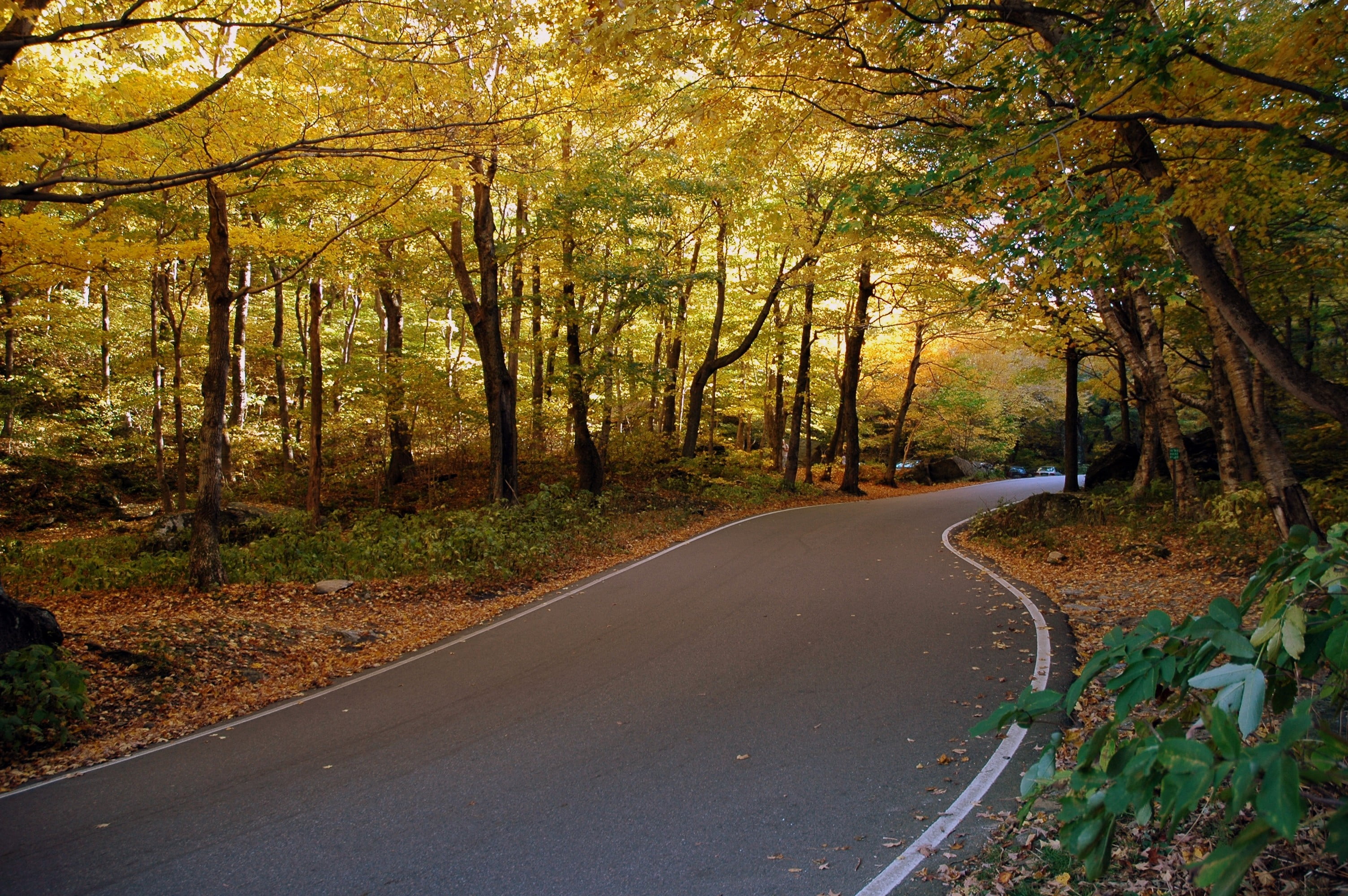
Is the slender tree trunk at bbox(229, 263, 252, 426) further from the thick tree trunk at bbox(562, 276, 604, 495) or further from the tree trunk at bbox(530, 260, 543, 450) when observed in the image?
the thick tree trunk at bbox(562, 276, 604, 495)

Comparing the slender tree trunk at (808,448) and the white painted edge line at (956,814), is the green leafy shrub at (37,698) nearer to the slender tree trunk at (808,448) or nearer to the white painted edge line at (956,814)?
the white painted edge line at (956,814)

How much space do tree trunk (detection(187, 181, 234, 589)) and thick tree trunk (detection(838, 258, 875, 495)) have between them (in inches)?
691

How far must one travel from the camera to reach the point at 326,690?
7.76 metres

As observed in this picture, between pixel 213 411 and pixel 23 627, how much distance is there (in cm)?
498

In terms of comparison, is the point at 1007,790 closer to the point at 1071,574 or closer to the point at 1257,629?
the point at 1257,629

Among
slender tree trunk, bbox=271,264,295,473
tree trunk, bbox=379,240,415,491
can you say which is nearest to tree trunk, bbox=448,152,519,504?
tree trunk, bbox=379,240,415,491

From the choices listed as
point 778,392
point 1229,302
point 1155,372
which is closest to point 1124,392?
point 1155,372

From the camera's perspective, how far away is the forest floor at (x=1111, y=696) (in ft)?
9.80

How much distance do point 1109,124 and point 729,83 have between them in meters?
4.14

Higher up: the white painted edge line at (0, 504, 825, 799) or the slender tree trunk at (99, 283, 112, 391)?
the slender tree trunk at (99, 283, 112, 391)

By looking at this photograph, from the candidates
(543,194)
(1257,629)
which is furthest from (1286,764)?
(543,194)

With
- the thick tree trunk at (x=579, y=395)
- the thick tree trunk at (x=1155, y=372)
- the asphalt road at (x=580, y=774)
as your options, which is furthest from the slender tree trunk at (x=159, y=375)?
the thick tree trunk at (x=1155, y=372)

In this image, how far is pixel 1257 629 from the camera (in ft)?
5.71

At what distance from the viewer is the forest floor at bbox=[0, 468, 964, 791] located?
6957 millimetres
